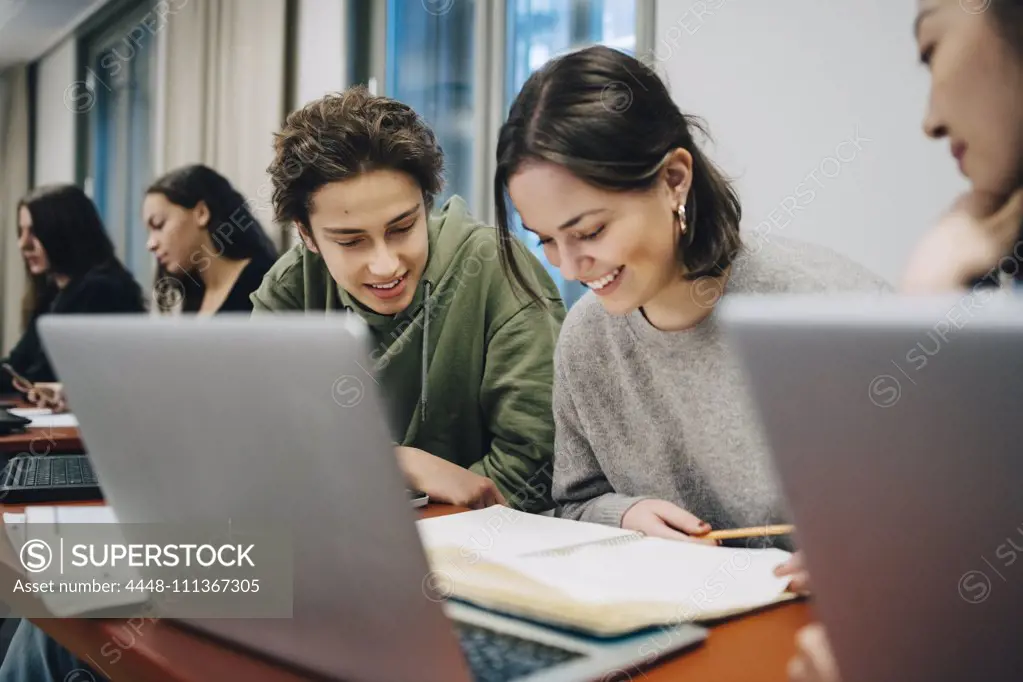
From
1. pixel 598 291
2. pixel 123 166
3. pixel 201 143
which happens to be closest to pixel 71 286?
pixel 201 143

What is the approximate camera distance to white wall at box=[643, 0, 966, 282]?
5.17ft

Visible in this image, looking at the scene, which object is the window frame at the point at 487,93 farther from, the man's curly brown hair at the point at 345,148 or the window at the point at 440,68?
the man's curly brown hair at the point at 345,148

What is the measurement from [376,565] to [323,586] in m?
0.07

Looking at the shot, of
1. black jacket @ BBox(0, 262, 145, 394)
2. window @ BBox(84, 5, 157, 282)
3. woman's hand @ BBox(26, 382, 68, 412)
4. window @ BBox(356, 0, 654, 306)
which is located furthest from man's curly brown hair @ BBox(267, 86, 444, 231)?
window @ BBox(84, 5, 157, 282)

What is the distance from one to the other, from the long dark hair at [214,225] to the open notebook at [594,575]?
1440 millimetres

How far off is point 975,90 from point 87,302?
2.67 m

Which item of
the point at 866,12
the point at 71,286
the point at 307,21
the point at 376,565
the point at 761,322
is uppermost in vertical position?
the point at 307,21

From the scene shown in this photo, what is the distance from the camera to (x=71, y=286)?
10.3 feet

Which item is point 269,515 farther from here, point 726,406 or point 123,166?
point 123,166

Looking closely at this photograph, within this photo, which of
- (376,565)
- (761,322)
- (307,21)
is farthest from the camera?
(307,21)

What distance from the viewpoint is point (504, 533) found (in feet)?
2.70

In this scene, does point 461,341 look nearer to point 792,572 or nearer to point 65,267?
point 792,572

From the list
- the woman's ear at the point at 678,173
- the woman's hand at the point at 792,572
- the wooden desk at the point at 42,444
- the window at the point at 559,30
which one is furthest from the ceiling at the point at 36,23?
the woman's hand at the point at 792,572

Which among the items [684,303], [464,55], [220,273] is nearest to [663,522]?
[684,303]
